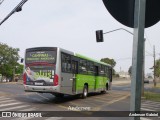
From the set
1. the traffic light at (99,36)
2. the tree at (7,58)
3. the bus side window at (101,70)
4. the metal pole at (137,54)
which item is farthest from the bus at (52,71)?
the tree at (7,58)

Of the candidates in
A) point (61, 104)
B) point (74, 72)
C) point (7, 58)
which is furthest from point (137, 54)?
point (7, 58)

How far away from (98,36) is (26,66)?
9.98m

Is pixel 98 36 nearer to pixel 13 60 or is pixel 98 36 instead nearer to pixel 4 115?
pixel 4 115

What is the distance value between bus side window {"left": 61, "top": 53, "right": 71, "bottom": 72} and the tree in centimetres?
7143

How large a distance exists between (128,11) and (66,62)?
1675 centimetres

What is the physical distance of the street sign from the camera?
9.98ft

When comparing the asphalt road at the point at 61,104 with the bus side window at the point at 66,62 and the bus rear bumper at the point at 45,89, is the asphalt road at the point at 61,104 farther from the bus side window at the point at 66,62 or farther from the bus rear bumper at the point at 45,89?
the bus side window at the point at 66,62

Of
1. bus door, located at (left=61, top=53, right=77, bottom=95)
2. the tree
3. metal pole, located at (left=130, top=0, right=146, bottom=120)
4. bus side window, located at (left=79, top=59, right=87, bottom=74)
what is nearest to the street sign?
metal pole, located at (left=130, top=0, right=146, bottom=120)

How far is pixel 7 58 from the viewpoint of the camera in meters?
90.9

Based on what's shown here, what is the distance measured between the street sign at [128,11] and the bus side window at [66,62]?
15943 millimetres

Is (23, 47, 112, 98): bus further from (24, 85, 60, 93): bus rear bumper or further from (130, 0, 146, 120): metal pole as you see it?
(130, 0, 146, 120): metal pole

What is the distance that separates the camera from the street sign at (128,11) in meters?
3.04

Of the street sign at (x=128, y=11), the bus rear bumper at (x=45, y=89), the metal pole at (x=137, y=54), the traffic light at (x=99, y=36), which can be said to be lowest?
the bus rear bumper at (x=45, y=89)

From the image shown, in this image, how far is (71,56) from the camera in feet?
67.9
